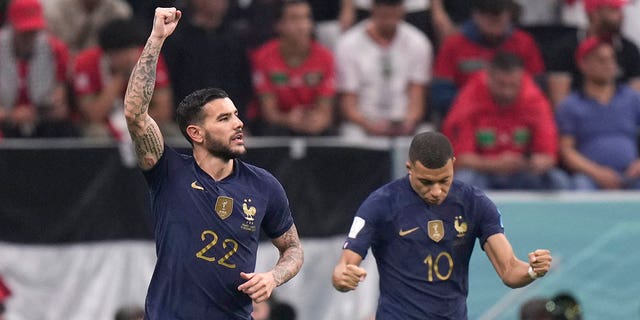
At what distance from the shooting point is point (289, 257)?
7.77m

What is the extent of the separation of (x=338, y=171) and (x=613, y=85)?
289cm

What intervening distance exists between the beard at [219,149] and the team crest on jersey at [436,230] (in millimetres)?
1402

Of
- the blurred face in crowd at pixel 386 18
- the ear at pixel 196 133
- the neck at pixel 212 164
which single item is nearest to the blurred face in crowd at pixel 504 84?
the blurred face in crowd at pixel 386 18

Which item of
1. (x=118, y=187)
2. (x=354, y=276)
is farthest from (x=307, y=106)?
(x=354, y=276)

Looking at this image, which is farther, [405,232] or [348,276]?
[405,232]

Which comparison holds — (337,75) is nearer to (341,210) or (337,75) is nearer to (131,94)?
(341,210)

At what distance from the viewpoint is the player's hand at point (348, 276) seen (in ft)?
25.7

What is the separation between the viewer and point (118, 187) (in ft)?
37.8

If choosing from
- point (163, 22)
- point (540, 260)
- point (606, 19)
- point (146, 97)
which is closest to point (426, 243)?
point (540, 260)

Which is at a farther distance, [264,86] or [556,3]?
[556,3]

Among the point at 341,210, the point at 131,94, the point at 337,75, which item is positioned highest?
the point at 131,94

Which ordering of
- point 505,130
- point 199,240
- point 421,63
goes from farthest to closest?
point 421,63 < point 505,130 < point 199,240

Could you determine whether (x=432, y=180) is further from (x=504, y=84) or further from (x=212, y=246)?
(x=504, y=84)

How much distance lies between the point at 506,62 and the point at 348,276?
477 centimetres
